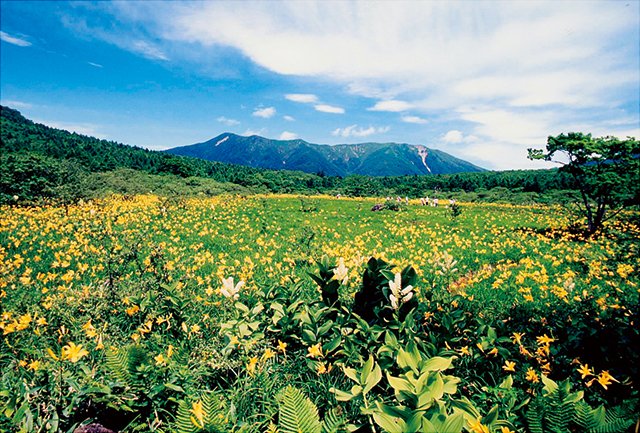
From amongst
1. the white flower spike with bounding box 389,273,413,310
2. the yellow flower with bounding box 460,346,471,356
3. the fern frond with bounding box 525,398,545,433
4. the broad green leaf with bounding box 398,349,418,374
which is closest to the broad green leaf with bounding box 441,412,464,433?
the broad green leaf with bounding box 398,349,418,374

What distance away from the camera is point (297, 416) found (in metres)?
1.50

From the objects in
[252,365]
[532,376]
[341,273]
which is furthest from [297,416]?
[532,376]

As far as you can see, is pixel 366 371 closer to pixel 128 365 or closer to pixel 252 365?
pixel 252 365

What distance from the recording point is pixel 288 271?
19.9ft

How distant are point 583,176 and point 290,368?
15371mm

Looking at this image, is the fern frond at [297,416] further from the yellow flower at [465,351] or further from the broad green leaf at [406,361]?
the yellow flower at [465,351]

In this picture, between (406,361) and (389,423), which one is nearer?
(389,423)

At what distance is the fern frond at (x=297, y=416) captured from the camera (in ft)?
4.81

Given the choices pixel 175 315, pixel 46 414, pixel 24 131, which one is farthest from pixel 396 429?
pixel 24 131

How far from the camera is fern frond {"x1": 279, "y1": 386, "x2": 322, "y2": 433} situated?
4.81 ft

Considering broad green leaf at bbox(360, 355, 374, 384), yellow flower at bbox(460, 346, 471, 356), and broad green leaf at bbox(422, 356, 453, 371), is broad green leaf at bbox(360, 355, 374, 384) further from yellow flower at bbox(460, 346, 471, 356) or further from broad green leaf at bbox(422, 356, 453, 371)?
yellow flower at bbox(460, 346, 471, 356)

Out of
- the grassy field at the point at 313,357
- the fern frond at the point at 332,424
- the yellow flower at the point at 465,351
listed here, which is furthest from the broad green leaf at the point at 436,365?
the yellow flower at the point at 465,351

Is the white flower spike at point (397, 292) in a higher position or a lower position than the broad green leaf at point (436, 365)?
higher

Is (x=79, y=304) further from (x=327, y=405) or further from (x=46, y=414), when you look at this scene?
(x=327, y=405)
